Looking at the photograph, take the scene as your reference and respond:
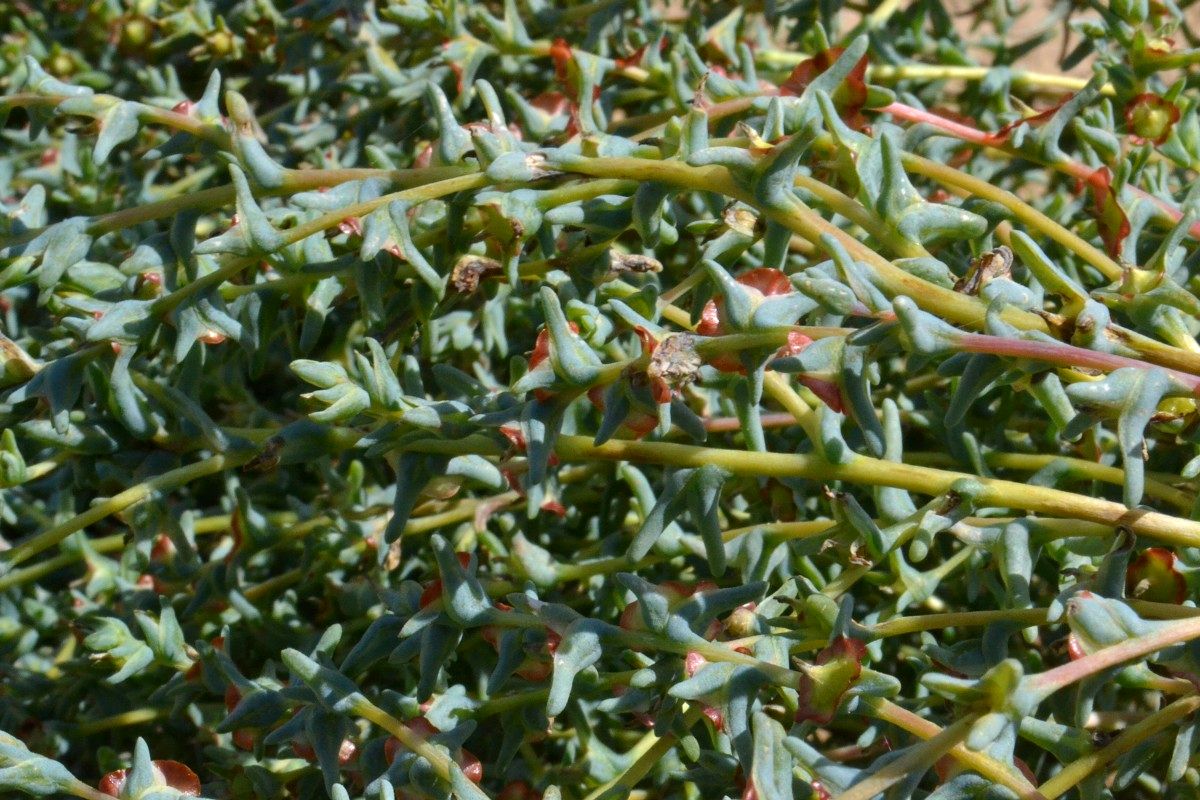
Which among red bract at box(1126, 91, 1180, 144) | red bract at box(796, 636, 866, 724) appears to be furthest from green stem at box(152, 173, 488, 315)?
red bract at box(1126, 91, 1180, 144)

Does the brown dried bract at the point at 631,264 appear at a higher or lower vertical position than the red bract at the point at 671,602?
higher

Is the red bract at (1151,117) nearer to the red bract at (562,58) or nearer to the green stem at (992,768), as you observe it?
the red bract at (562,58)

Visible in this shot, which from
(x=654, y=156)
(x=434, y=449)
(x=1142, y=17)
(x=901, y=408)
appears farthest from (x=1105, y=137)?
(x=434, y=449)

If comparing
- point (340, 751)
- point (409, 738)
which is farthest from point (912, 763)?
point (340, 751)

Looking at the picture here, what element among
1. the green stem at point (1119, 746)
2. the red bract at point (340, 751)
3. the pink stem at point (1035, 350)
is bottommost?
the red bract at point (340, 751)

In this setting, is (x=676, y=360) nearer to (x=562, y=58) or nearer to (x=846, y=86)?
(x=846, y=86)

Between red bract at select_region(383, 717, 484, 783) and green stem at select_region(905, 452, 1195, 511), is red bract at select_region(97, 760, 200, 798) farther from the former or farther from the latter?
green stem at select_region(905, 452, 1195, 511)

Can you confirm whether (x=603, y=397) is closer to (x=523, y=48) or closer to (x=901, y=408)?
(x=901, y=408)

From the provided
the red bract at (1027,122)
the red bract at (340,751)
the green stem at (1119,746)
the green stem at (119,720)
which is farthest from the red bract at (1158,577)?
the green stem at (119,720)
